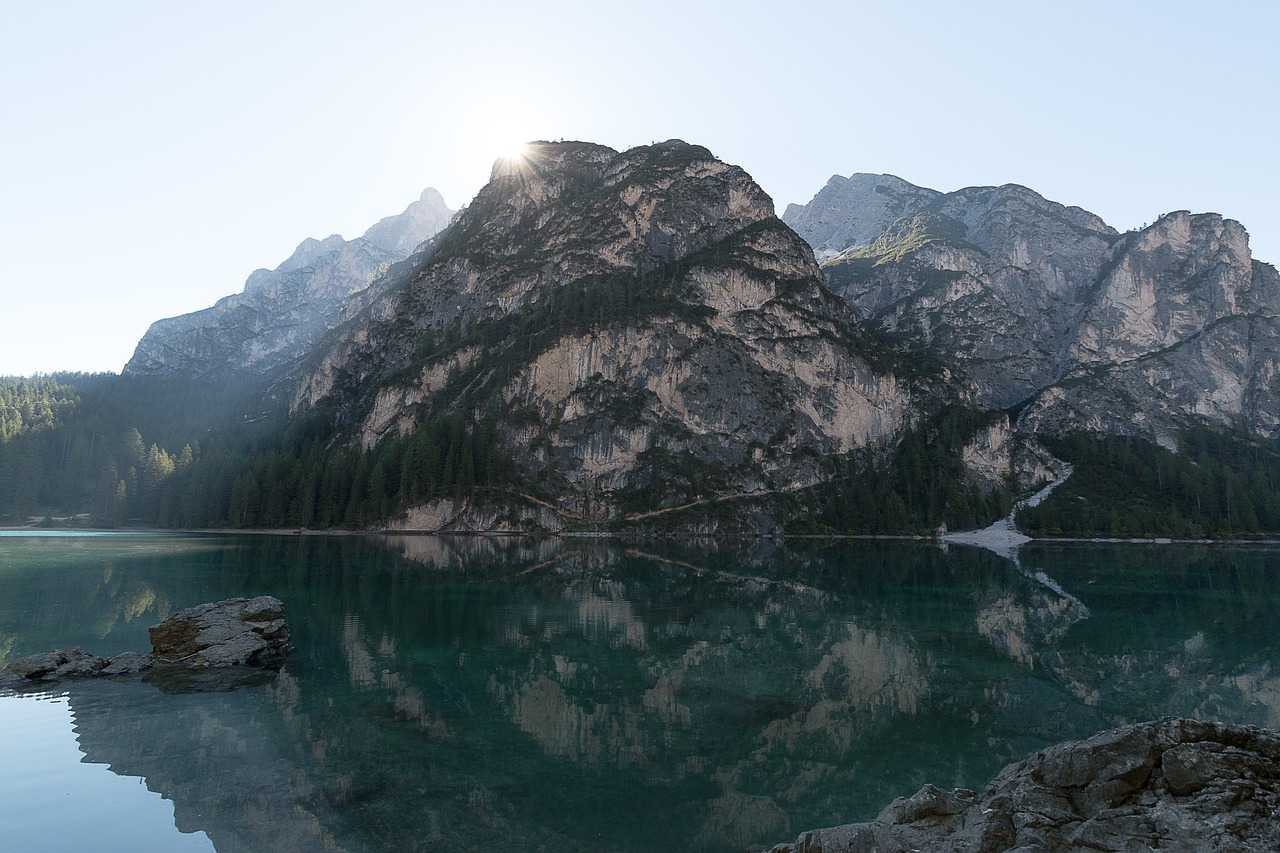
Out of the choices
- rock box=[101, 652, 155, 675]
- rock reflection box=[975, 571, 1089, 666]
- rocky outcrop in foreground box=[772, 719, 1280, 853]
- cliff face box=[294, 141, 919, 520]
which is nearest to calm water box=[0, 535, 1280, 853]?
rock reflection box=[975, 571, 1089, 666]

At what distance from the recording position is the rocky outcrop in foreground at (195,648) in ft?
84.4

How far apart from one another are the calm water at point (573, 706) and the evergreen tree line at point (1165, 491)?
110m

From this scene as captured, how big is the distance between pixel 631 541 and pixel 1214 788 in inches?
4630


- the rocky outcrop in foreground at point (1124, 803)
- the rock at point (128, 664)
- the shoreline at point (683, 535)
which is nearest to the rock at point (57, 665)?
the rock at point (128, 664)

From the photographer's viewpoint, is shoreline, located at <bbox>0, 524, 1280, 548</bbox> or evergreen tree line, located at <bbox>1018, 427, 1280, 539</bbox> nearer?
shoreline, located at <bbox>0, 524, 1280, 548</bbox>

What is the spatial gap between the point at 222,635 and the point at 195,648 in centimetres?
110

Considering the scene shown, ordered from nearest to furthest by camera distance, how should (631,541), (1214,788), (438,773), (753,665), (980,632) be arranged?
(1214,788) → (438,773) → (753,665) → (980,632) → (631,541)

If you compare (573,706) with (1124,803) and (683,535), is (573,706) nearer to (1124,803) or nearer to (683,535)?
(1124,803)

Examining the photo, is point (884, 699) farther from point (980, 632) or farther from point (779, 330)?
point (779, 330)

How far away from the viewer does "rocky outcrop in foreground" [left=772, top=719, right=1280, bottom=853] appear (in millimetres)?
8125

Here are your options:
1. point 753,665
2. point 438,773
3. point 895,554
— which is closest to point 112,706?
point 438,773

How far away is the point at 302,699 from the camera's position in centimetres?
2322

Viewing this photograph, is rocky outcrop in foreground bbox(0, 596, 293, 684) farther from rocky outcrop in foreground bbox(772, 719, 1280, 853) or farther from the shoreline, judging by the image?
the shoreline

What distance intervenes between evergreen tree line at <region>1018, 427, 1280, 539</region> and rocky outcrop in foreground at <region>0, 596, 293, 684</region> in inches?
6337
